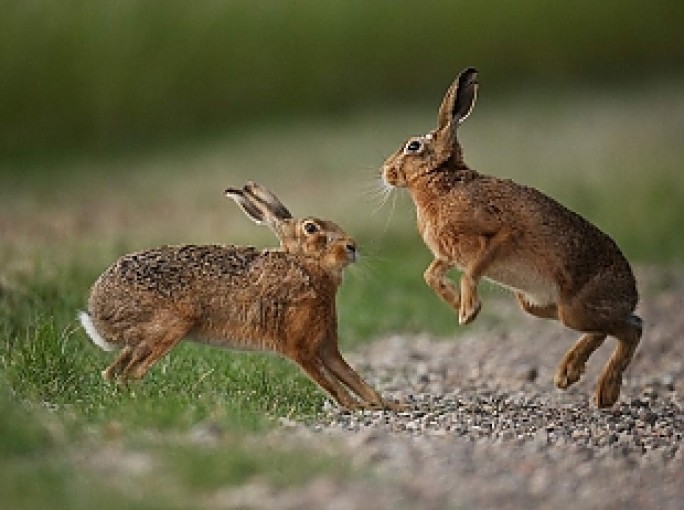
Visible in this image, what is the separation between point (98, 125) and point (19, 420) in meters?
15.3

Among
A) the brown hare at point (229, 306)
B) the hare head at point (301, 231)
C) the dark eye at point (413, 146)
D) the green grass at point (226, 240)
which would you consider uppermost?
the dark eye at point (413, 146)

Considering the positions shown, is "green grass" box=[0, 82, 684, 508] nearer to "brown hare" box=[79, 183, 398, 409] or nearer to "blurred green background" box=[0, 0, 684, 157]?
"brown hare" box=[79, 183, 398, 409]

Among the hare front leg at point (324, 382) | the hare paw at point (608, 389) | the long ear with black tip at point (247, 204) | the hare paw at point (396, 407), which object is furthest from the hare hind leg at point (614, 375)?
the long ear with black tip at point (247, 204)

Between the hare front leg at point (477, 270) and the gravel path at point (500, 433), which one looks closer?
the gravel path at point (500, 433)

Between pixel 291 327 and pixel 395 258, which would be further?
pixel 395 258

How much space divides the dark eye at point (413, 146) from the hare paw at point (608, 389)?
1.50 m

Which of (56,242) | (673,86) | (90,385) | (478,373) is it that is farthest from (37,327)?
(673,86)

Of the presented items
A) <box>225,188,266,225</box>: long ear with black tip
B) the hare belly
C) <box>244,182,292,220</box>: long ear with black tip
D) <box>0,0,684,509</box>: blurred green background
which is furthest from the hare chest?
<box>0,0,684,509</box>: blurred green background

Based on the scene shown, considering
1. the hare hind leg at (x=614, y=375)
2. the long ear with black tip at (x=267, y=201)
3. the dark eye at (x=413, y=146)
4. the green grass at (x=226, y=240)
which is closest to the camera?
the green grass at (x=226, y=240)

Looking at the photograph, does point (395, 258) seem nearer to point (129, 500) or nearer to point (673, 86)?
point (129, 500)

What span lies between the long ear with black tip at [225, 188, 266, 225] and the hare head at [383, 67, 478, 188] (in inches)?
26.7

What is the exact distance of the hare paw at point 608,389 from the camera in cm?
852

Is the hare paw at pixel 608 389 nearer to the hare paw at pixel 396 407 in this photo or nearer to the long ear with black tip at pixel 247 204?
the hare paw at pixel 396 407

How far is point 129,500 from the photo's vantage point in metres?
5.45
